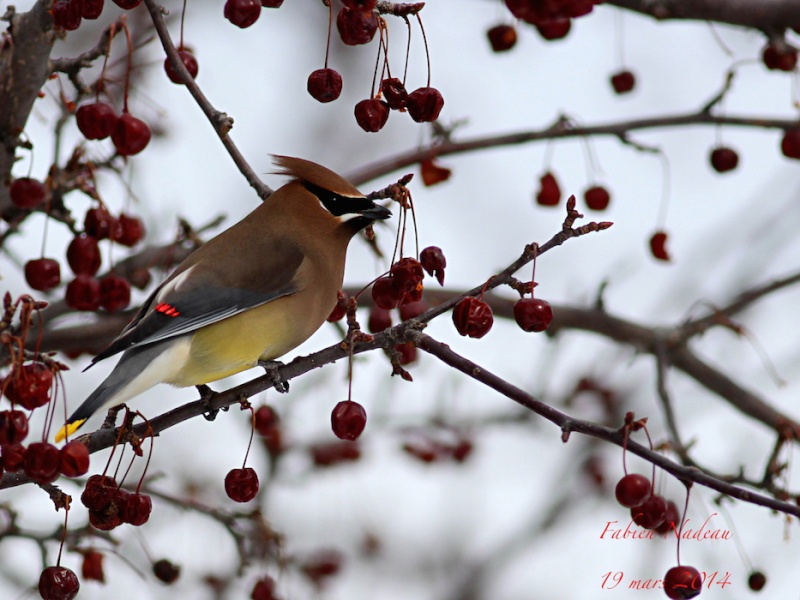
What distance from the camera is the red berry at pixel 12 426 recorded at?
2006 mm

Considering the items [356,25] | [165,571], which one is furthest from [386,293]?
[165,571]

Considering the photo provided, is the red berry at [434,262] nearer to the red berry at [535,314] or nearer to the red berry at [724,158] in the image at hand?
the red berry at [535,314]

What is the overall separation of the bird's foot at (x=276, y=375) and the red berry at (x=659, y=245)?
1.83 metres

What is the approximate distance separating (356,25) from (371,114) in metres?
0.21

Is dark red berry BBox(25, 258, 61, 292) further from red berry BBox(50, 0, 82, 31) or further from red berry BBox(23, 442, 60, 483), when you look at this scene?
red berry BBox(23, 442, 60, 483)

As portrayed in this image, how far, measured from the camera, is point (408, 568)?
6.80 metres

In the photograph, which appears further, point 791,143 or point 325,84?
point 791,143

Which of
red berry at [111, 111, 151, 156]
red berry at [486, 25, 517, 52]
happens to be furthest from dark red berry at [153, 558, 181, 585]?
red berry at [486, 25, 517, 52]

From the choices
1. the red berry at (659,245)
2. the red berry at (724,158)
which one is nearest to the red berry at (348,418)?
the red berry at (659,245)

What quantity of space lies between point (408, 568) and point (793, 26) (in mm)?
4320

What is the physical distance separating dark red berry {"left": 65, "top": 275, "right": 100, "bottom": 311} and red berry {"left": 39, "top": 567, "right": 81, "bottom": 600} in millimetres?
1102

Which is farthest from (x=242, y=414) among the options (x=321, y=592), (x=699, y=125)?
(x=699, y=125)

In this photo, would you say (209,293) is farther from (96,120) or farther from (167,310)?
(96,120)

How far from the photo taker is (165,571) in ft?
10.3
